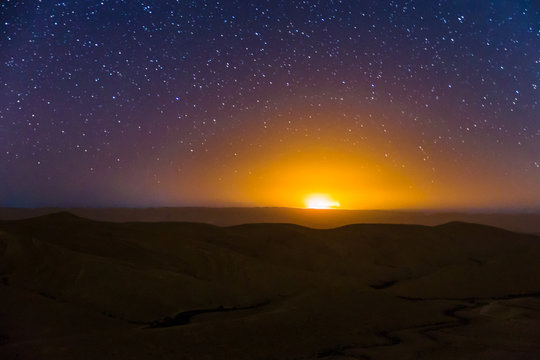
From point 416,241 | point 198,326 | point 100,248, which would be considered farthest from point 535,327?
point 416,241

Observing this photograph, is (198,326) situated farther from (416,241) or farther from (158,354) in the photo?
(416,241)

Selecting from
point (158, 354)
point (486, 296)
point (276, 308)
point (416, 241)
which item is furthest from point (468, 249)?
point (158, 354)

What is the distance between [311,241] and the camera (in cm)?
4334

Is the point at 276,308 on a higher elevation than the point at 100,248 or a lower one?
lower

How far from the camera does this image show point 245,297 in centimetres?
2623

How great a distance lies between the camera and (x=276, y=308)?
23125 mm

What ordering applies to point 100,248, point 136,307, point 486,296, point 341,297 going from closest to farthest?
point 136,307
point 341,297
point 486,296
point 100,248

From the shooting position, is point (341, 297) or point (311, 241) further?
A: point (311, 241)

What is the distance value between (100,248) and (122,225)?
393 inches

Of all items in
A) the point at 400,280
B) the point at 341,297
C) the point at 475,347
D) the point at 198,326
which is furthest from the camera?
the point at 400,280

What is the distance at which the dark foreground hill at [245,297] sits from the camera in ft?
52.6

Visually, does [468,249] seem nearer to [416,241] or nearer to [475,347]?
[416,241]

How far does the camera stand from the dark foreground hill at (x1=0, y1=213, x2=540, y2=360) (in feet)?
52.6

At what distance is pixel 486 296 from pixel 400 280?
23.3 feet
